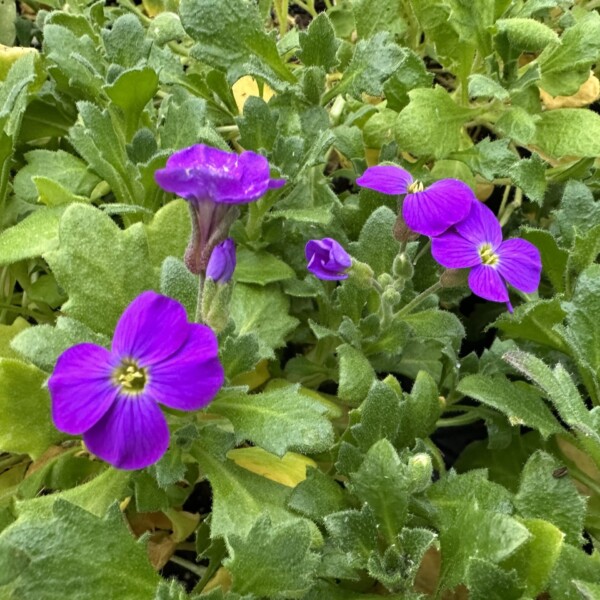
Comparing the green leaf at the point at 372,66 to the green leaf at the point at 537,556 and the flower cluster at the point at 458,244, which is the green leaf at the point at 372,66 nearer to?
the flower cluster at the point at 458,244

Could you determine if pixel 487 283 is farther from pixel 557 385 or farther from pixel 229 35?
pixel 229 35

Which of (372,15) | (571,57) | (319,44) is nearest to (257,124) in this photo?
(319,44)

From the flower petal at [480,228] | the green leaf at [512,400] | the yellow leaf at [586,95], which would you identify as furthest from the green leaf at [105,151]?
the yellow leaf at [586,95]

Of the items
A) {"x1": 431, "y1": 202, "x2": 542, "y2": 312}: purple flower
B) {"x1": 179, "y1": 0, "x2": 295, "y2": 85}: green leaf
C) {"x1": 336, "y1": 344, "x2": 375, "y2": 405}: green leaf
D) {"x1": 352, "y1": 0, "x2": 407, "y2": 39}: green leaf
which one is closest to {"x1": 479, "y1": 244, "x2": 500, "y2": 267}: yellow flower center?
{"x1": 431, "y1": 202, "x2": 542, "y2": 312}: purple flower

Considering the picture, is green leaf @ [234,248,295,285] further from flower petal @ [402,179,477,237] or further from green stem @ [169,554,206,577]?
green stem @ [169,554,206,577]

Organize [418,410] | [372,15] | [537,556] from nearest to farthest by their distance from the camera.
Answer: [537,556], [418,410], [372,15]

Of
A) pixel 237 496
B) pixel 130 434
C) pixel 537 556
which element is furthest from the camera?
pixel 237 496
